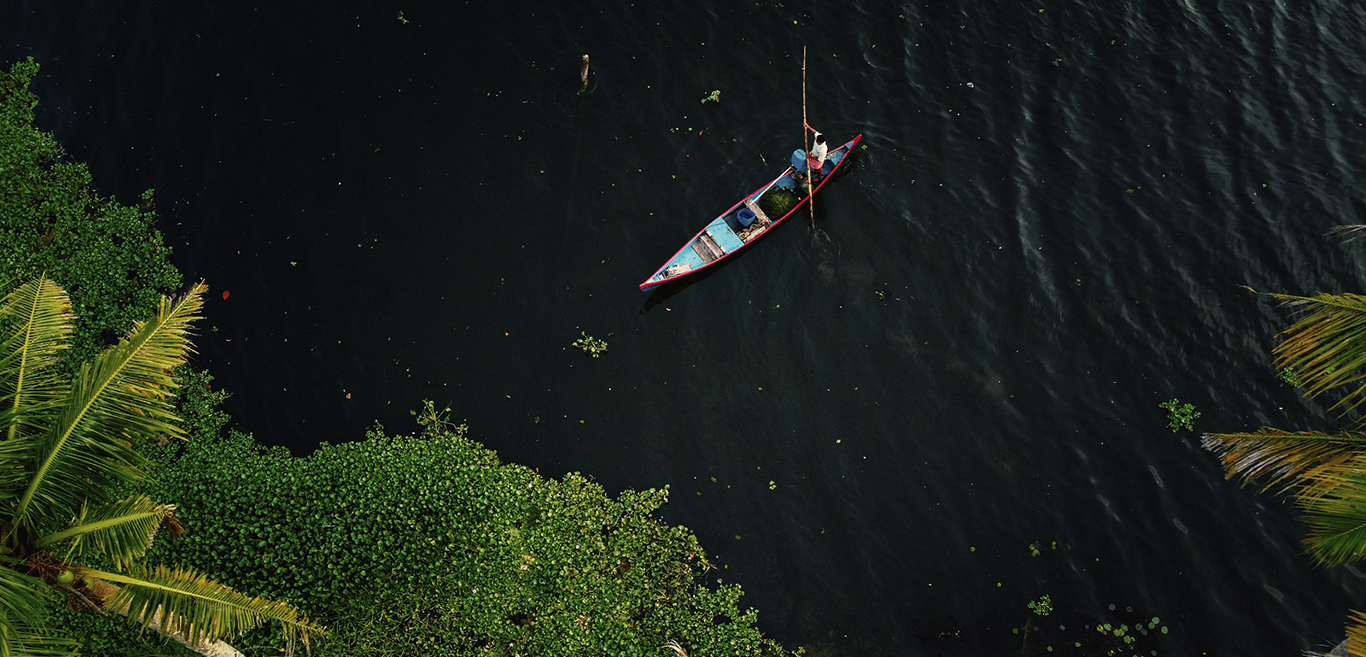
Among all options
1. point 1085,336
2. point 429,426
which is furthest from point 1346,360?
point 429,426

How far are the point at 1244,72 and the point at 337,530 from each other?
27775mm

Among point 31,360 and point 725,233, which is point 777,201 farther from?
point 31,360

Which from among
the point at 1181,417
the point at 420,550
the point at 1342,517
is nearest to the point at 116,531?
the point at 420,550

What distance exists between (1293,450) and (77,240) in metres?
25.8

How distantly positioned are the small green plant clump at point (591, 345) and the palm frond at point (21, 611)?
1209cm

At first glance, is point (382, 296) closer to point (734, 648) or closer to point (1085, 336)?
point (734, 648)

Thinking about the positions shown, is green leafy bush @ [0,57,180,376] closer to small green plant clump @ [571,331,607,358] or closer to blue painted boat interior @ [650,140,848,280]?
small green plant clump @ [571,331,607,358]

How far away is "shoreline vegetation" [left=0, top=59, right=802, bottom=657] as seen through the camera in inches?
663

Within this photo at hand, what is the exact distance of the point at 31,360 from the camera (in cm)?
1175

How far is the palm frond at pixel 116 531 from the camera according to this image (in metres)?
11.1

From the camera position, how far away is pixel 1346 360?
39.0 feet

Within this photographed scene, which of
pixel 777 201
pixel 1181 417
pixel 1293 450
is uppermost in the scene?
pixel 777 201

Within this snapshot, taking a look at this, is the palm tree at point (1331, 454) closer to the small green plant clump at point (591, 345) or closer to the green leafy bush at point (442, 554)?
the green leafy bush at point (442, 554)

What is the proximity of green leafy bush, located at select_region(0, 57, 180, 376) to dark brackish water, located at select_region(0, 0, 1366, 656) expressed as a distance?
0.89 metres
